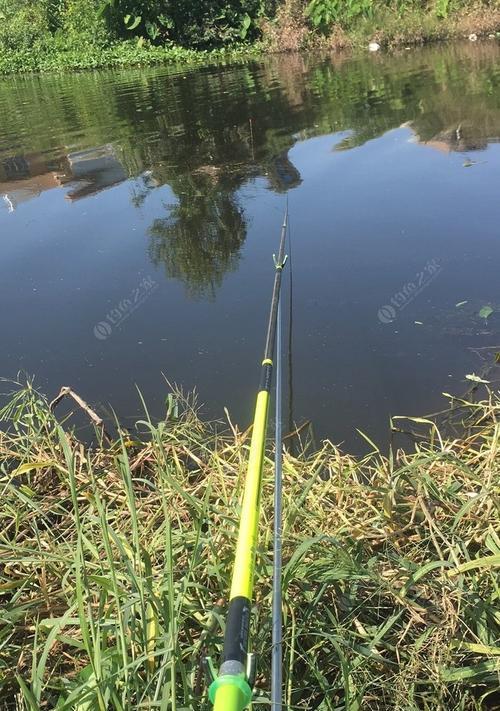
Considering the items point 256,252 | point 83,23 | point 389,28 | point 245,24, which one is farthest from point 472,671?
point 83,23

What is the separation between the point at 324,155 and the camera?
27.1ft

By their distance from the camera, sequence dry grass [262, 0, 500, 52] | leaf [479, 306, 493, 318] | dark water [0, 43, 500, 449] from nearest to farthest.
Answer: dark water [0, 43, 500, 449]
leaf [479, 306, 493, 318]
dry grass [262, 0, 500, 52]

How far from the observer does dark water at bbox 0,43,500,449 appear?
3.75 metres

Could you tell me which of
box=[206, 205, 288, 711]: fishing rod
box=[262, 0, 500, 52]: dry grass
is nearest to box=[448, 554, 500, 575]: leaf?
box=[206, 205, 288, 711]: fishing rod

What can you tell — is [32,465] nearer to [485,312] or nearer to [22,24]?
[485,312]

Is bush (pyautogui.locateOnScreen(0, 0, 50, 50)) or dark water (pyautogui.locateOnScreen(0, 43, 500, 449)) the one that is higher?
bush (pyautogui.locateOnScreen(0, 0, 50, 50))

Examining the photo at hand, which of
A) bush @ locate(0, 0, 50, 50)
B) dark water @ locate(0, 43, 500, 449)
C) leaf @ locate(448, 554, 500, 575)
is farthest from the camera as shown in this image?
bush @ locate(0, 0, 50, 50)

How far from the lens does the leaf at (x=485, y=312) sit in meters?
4.04

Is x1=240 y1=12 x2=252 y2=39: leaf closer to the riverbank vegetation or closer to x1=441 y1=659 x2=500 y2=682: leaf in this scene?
the riverbank vegetation

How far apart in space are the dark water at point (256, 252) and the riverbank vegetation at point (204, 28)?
10299 mm

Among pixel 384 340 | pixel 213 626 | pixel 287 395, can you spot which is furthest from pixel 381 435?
pixel 213 626

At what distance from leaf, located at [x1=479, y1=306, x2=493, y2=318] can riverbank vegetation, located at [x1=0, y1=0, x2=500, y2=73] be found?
729 inches

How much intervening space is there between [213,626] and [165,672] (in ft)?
0.64

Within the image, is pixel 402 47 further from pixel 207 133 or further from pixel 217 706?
pixel 217 706
